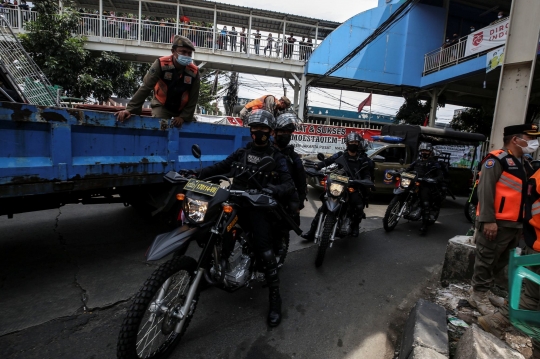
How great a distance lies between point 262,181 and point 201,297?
1249mm

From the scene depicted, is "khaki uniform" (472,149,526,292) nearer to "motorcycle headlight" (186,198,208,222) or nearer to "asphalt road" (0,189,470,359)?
"asphalt road" (0,189,470,359)

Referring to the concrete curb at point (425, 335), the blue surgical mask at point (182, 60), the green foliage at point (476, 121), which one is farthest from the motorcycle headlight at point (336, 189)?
the green foliage at point (476, 121)

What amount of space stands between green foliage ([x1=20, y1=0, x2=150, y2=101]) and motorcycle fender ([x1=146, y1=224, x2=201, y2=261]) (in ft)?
41.3

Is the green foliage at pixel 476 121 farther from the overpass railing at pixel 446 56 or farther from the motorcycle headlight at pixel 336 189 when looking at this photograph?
the motorcycle headlight at pixel 336 189

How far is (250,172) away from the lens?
8.93ft

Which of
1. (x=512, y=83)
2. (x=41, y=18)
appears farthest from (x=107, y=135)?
(x=41, y=18)

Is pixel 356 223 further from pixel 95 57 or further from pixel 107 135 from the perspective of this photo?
pixel 95 57

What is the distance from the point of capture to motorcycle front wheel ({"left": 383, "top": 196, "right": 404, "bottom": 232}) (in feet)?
18.2

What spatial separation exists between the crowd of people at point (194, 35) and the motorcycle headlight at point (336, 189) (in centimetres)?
1196

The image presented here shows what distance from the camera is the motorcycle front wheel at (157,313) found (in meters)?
1.77

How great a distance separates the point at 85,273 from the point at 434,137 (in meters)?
8.94

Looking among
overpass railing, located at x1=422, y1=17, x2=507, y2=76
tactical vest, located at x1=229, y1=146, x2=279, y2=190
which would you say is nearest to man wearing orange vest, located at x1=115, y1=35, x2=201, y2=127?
tactical vest, located at x1=229, y1=146, x2=279, y2=190

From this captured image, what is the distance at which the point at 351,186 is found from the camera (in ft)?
14.3

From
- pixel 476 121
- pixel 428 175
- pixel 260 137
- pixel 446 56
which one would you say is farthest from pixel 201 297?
Answer: pixel 476 121
